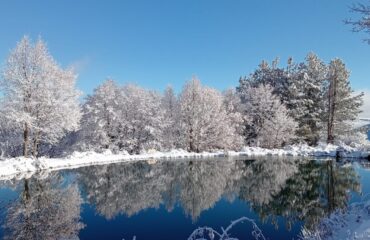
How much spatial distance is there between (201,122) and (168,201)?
25.4 meters

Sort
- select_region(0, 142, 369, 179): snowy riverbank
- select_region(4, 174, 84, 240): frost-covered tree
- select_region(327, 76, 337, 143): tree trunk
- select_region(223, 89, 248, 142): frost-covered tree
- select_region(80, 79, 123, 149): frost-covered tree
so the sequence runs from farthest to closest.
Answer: select_region(327, 76, 337, 143): tree trunk < select_region(223, 89, 248, 142): frost-covered tree < select_region(80, 79, 123, 149): frost-covered tree < select_region(0, 142, 369, 179): snowy riverbank < select_region(4, 174, 84, 240): frost-covered tree

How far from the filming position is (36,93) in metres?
24.3

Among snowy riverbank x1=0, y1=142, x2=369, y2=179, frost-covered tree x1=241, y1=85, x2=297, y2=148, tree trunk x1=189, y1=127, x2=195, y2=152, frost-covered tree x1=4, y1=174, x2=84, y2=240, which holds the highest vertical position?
frost-covered tree x1=241, y1=85, x2=297, y2=148

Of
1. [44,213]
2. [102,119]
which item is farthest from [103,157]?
[44,213]

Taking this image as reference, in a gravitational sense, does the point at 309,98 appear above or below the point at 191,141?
above

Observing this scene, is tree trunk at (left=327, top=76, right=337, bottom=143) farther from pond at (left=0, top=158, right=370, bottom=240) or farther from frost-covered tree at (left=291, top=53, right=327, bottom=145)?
pond at (left=0, top=158, right=370, bottom=240)

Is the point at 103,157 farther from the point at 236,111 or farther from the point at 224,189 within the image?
the point at 236,111

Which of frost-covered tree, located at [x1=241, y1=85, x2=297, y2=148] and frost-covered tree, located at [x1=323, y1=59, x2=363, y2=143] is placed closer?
frost-covered tree, located at [x1=241, y1=85, x2=297, y2=148]

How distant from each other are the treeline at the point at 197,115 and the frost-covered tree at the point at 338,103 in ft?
0.44

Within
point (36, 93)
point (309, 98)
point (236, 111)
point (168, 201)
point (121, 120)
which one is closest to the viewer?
point (168, 201)

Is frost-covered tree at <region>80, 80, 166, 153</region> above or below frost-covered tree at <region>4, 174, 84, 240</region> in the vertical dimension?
above

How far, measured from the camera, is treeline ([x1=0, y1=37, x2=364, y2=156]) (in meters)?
29.9

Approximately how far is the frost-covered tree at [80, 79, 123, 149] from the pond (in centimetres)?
1672

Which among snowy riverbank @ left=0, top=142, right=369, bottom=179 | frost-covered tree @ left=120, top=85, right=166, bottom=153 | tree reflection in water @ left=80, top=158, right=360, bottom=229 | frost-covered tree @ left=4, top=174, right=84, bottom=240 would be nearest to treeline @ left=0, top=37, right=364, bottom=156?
frost-covered tree @ left=120, top=85, right=166, bottom=153
